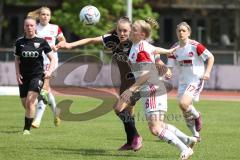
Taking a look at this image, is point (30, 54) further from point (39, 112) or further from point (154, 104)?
point (154, 104)

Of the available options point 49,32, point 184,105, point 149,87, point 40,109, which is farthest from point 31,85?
point 149,87

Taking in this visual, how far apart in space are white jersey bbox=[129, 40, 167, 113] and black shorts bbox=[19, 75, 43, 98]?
10.9 ft

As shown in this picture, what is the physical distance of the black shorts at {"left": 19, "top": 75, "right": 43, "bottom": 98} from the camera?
13.0 metres

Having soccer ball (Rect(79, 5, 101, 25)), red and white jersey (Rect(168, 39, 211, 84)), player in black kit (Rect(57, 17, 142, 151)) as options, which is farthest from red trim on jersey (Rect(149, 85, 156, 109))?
soccer ball (Rect(79, 5, 101, 25))

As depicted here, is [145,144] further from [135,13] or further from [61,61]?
[135,13]

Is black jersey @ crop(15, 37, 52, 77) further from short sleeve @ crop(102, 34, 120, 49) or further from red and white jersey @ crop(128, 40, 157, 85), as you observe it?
red and white jersey @ crop(128, 40, 157, 85)

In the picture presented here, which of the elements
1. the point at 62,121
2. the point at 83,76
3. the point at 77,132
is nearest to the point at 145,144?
the point at 77,132

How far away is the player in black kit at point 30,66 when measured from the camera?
42.6 feet

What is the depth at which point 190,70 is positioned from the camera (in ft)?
41.7

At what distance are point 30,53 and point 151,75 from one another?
3.66 meters

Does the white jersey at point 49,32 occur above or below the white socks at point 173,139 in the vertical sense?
above

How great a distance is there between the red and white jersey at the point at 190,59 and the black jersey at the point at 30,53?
241 centimetres

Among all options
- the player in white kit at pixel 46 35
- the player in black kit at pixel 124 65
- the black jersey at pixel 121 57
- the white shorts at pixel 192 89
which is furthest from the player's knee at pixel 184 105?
the player in white kit at pixel 46 35

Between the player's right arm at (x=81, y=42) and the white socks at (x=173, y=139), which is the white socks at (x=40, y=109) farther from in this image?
the white socks at (x=173, y=139)
